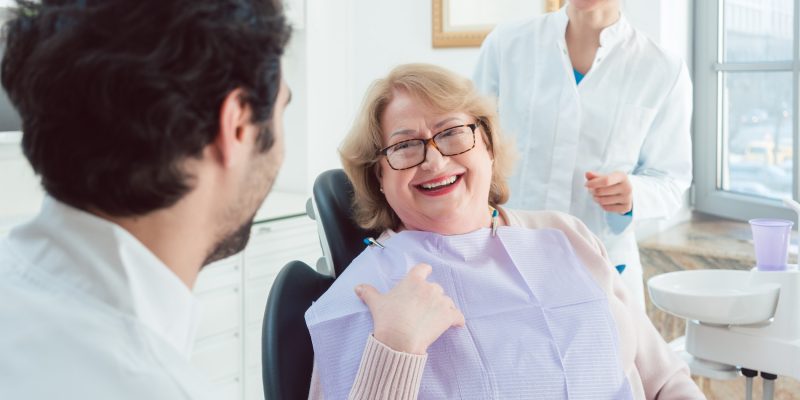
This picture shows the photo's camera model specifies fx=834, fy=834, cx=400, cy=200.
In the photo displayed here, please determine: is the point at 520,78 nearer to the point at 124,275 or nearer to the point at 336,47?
the point at 124,275

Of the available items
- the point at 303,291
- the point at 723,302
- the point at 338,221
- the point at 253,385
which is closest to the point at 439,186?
the point at 338,221

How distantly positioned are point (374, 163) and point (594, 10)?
2.19 ft

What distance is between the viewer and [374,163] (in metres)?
1.72

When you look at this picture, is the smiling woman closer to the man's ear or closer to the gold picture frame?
the man's ear

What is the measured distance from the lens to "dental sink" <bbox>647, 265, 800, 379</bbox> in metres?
1.88

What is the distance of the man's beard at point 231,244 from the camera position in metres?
0.92

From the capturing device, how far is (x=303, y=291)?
5.16ft

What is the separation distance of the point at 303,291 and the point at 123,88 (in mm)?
844

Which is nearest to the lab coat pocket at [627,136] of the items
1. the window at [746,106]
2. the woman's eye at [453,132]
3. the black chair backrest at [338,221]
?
the woman's eye at [453,132]

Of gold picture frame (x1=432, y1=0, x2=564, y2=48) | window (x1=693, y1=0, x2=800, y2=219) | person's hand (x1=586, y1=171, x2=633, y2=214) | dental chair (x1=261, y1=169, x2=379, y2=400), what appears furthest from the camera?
gold picture frame (x1=432, y1=0, x2=564, y2=48)

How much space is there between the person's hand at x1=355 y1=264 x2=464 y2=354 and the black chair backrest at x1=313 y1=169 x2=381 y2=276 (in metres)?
0.22

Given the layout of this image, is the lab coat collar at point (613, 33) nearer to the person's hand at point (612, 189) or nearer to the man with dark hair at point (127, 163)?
the person's hand at point (612, 189)

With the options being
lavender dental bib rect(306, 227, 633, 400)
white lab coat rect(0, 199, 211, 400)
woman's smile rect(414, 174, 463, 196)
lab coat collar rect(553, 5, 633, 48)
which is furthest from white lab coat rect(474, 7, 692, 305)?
white lab coat rect(0, 199, 211, 400)

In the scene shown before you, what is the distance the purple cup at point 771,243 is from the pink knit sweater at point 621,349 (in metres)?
0.43
